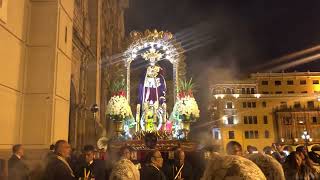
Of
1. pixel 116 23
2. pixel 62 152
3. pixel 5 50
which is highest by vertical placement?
pixel 116 23

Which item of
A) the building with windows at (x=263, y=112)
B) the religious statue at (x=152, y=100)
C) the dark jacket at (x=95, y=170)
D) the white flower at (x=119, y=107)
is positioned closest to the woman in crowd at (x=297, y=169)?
the dark jacket at (x=95, y=170)

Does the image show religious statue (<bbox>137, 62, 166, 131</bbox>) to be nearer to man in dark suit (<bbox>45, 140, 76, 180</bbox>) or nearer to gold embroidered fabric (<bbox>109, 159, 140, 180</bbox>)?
gold embroidered fabric (<bbox>109, 159, 140, 180</bbox>)

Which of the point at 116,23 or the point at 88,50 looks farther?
the point at 116,23

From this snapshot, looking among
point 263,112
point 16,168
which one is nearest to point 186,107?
point 16,168

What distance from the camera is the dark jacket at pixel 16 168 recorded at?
5.68m

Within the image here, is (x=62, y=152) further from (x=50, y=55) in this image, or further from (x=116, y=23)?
(x=116, y=23)

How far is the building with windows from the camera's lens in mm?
46844

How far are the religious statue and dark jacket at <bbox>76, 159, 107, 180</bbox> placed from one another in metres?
9.83

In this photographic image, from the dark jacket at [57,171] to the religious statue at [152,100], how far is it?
1208cm

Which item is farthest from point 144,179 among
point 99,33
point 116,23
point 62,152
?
point 116,23

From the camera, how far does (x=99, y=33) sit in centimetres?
1795

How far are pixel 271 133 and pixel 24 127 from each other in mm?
44506

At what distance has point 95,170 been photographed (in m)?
6.23

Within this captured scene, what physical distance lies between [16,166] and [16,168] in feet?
0.11
